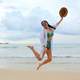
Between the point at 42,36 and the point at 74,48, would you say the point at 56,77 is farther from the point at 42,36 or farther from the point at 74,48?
the point at 74,48

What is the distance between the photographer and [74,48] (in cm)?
2480

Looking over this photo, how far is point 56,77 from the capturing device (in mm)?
8250

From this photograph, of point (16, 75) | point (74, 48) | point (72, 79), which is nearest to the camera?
point (72, 79)

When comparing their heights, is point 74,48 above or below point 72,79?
below

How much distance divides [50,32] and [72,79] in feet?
4.48

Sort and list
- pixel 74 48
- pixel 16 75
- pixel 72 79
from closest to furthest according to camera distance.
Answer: pixel 72 79, pixel 16 75, pixel 74 48

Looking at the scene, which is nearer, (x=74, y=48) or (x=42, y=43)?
(x=42, y=43)

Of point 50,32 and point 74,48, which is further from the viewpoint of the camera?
point 74,48

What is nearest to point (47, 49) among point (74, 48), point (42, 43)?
point (42, 43)

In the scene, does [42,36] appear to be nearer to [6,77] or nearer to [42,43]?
[42,43]

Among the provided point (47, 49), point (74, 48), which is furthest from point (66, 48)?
point (47, 49)

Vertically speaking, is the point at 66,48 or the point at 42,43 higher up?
the point at 42,43

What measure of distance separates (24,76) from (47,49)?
0.98 metres

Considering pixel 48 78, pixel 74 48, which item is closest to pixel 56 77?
pixel 48 78
